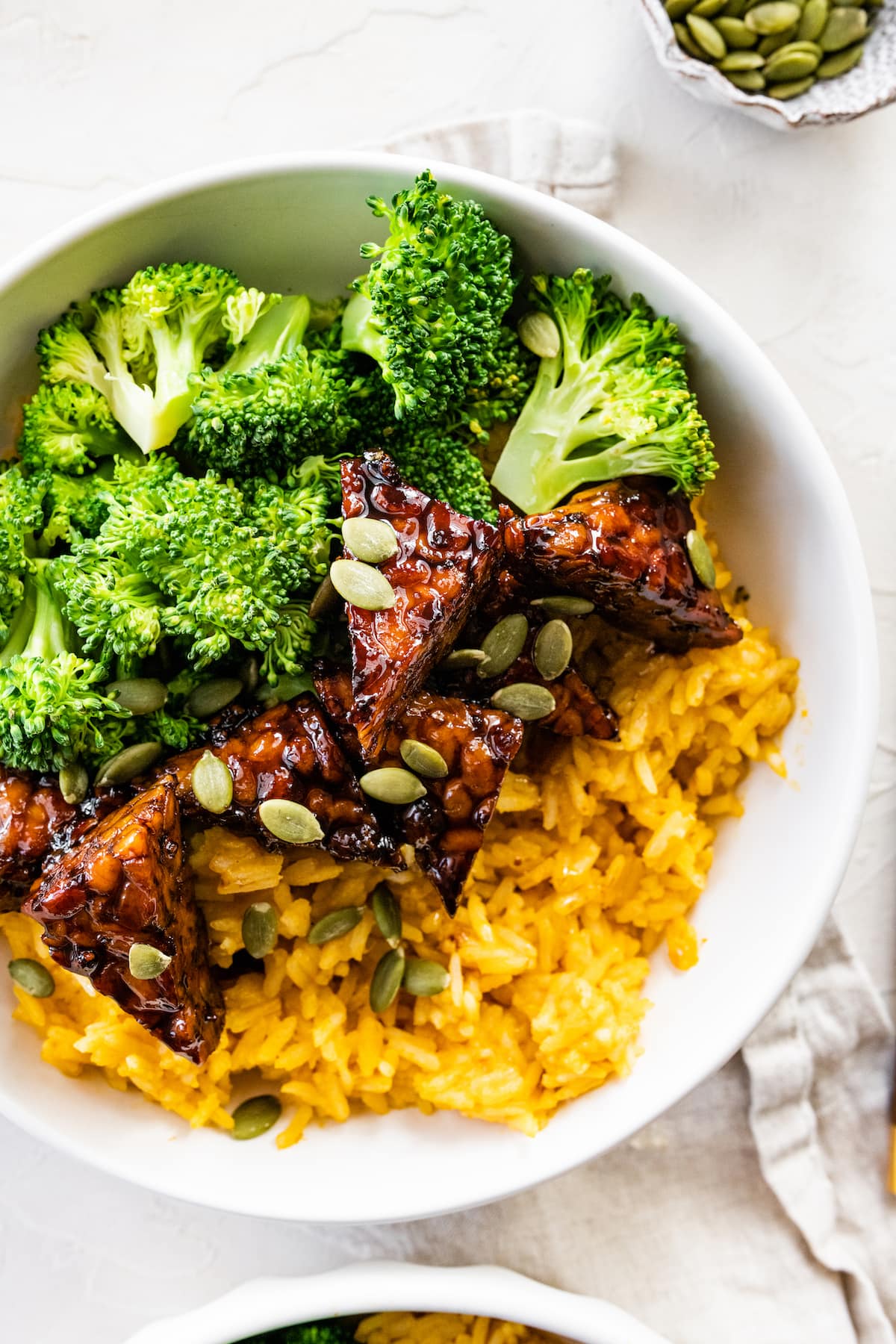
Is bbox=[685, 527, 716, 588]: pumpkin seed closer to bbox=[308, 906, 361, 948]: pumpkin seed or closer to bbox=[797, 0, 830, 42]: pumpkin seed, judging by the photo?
bbox=[308, 906, 361, 948]: pumpkin seed

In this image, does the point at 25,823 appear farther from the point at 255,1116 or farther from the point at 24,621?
the point at 255,1116

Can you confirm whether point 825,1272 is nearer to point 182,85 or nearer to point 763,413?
point 763,413

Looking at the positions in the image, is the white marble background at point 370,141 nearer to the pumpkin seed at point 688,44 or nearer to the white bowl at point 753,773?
the pumpkin seed at point 688,44

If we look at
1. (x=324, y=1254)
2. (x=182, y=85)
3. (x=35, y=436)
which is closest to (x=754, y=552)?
(x=35, y=436)

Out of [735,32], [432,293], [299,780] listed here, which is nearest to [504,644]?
[299,780]

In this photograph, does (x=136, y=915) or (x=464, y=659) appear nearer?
(x=136, y=915)

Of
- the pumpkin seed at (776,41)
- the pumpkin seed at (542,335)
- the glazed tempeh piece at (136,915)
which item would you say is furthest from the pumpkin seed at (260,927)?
the pumpkin seed at (776,41)

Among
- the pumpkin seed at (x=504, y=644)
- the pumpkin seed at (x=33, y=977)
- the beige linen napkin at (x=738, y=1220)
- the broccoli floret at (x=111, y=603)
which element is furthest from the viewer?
the beige linen napkin at (x=738, y=1220)
